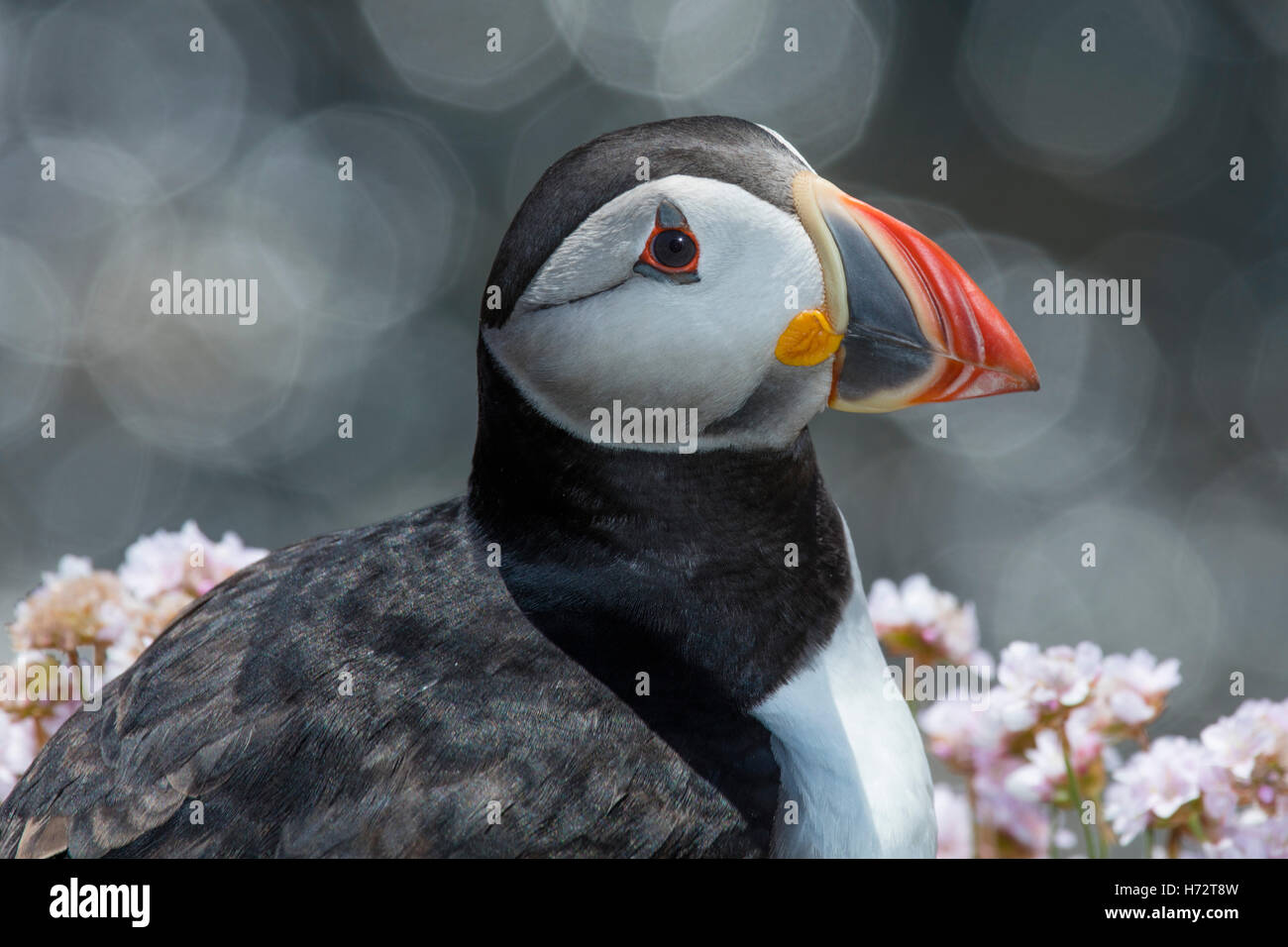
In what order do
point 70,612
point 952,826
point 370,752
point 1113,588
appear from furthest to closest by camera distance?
point 1113,588 < point 952,826 < point 70,612 < point 370,752

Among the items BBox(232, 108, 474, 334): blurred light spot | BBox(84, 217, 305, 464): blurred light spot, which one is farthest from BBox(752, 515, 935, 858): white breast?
BBox(84, 217, 305, 464): blurred light spot

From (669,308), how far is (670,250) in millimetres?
90

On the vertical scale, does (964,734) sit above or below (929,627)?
below

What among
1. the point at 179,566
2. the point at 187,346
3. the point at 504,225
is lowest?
the point at 179,566

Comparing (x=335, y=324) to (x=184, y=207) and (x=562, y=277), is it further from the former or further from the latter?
(x=562, y=277)

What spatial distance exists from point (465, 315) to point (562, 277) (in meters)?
4.23

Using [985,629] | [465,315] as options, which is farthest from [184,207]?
[985,629]

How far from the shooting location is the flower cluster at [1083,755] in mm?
1798

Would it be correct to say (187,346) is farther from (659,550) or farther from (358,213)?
(659,550)

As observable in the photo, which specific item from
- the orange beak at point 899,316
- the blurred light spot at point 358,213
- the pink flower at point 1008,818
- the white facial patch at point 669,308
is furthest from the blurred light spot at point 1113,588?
the white facial patch at point 669,308

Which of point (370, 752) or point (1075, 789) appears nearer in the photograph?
point (370, 752)

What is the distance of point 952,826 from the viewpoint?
2.46 m

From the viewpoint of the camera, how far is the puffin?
171 cm

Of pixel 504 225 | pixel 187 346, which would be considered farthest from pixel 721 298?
pixel 187 346
